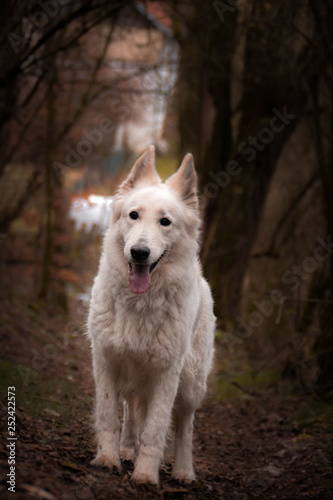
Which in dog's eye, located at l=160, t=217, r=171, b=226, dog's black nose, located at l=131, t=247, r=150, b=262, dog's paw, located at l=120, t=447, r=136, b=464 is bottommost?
dog's paw, located at l=120, t=447, r=136, b=464

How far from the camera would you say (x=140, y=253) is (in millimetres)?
4199

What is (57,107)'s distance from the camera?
1437 centimetres

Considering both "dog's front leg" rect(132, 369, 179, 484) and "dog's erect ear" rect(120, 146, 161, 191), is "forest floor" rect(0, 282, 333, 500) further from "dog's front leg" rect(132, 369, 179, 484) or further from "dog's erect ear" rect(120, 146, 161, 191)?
"dog's erect ear" rect(120, 146, 161, 191)

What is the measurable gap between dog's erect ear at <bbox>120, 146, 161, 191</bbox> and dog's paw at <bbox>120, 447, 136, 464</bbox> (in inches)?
93.8

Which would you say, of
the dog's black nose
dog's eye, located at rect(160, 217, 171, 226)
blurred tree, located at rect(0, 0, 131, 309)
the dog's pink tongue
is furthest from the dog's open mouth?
blurred tree, located at rect(0, 0, 131, 309)

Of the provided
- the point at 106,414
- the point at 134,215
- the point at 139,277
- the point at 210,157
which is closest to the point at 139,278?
the point at 139,277

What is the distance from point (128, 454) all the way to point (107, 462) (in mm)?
784

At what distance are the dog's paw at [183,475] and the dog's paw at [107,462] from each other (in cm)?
90

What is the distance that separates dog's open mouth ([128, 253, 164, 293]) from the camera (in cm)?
434

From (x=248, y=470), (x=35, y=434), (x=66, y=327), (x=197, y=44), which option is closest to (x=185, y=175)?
(x=35, y=434)

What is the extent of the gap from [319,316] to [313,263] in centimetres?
352

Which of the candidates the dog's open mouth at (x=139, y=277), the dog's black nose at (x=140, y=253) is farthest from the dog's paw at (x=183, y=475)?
the dog's black nose at (x=140, y=253)

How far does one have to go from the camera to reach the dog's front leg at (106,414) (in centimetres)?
429

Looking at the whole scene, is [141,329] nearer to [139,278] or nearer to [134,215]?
[139,278]
